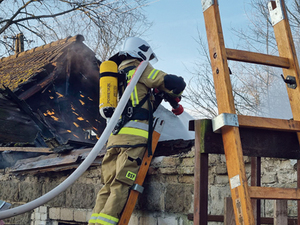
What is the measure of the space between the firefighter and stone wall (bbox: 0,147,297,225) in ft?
1.78

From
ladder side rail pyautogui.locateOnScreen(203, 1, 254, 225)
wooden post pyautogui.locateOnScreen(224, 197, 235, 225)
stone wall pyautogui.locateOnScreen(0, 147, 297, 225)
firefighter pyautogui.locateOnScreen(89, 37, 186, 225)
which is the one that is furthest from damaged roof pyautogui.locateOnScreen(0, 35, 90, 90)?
wooden post pyautogui.locateOnScreen(224, 197, 235, 225)

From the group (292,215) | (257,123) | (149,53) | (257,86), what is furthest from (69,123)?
(257,86)

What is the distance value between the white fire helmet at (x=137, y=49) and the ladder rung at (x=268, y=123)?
1.90 m

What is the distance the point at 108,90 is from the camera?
11.6 feet

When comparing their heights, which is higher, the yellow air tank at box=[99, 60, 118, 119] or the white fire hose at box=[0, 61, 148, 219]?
the yellow air tank at box=[99, 60, 118, 119]

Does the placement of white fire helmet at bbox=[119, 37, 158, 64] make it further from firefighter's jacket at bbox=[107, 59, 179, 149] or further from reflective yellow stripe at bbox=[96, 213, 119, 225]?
reflective yellow stripe at bbox=[96, 213, 119, 225]

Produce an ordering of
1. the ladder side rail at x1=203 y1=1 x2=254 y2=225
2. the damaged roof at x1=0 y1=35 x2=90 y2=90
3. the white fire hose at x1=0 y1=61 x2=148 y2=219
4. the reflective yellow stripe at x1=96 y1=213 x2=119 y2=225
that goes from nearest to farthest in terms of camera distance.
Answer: the ladder side rail at x1=203 y1=1 x2=254 y2=225
the white fire hose at x1=0 y1=61 x2=148 y2=219
the reflective yellow stripe at x1=96 y1=213 x2=119 y2=225
the damaged roof at x1=0 y1=35 x2=90 y2=90

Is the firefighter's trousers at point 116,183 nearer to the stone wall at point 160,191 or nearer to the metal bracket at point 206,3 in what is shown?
the stone wall at point 160,191

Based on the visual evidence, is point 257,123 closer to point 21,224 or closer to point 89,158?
point 89,158

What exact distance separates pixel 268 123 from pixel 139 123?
5.13 ft

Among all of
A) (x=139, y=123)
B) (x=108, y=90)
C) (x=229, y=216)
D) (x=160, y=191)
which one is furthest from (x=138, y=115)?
(x=229, y=216)

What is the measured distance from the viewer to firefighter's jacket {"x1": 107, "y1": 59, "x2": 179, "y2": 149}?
342 centimetres

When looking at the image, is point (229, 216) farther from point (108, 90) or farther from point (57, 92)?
point (57, 92)

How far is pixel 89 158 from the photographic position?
2754 millimetres
